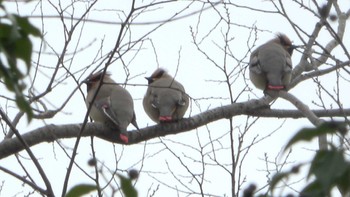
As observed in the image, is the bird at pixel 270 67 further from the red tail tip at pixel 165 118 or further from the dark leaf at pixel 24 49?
the dark leaf at pixel 24 49

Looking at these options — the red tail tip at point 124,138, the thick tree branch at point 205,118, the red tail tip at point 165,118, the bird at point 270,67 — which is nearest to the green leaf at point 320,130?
the thick tree branch at point 205,118

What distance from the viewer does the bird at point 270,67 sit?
28.8ft

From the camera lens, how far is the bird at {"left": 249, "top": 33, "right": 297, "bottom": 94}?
8.77 metres

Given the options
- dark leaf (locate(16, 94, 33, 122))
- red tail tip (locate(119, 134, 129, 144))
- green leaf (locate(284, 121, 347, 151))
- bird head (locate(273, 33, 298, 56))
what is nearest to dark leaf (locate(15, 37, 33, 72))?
dark leaf (locate(16, 94, 33, 122))

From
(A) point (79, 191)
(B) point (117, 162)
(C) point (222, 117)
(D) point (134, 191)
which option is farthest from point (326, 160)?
(C) point (222, 117)

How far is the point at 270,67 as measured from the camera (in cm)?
919

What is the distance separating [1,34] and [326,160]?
1.88ft

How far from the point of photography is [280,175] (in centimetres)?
109

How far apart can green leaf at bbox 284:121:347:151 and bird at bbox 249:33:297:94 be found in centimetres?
735

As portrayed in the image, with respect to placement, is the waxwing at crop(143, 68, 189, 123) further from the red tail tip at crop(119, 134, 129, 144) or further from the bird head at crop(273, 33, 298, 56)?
the bird head at crop(273, 33, 298, 56)

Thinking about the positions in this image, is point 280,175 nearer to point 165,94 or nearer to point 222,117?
point 222,117

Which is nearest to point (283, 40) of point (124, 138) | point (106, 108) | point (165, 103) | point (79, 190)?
point (165, 103)

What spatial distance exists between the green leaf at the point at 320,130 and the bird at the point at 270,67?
7.35 meters

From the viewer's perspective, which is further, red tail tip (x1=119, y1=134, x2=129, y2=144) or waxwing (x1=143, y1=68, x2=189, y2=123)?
waxwing (x1=143, y1=68, x2=189, y2=123)
